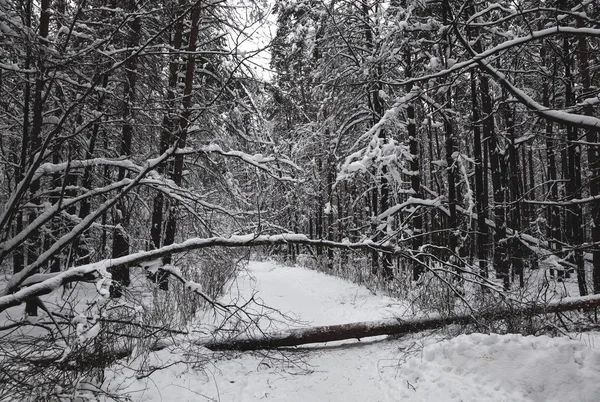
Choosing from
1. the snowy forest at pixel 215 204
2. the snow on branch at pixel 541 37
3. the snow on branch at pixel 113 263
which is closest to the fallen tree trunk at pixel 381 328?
the snowy forest at pixel 215 204

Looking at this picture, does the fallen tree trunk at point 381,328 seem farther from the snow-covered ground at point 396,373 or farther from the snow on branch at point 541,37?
the snow on branch at point 541,37

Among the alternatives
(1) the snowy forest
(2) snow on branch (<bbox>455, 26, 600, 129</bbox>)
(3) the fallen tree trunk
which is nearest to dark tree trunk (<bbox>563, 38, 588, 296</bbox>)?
(1) the snowy forest

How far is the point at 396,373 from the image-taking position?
4.25 metres

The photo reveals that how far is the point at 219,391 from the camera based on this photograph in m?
3.90

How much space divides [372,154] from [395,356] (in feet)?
13.2

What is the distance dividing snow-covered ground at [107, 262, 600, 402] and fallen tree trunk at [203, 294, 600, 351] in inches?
6.4

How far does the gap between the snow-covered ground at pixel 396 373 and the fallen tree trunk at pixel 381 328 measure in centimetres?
16

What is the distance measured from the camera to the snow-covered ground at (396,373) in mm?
3289

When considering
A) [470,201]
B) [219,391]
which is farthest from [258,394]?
[470,201]

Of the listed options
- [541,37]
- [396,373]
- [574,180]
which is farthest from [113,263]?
[574,180]

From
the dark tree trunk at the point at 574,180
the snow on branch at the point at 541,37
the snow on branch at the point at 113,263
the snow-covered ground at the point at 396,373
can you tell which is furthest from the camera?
the dark tree trunk at the point at 574,180

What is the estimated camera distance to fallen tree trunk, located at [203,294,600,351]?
4.86 meters

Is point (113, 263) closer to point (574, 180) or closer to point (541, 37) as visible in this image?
point (541, 37)

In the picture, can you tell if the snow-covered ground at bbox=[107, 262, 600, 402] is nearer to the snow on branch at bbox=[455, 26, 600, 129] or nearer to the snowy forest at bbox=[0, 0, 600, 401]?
the snowy forest at bbox=[0, 0, 600, 401]
